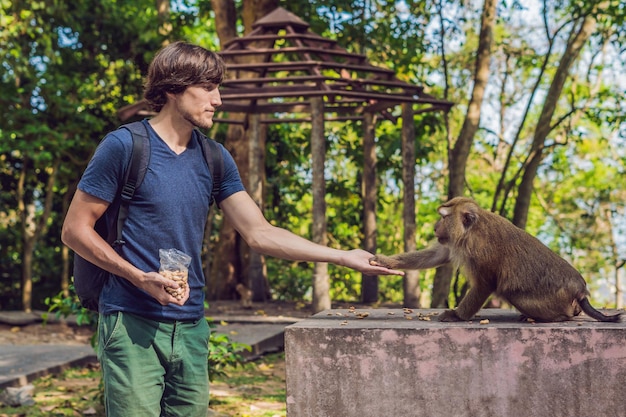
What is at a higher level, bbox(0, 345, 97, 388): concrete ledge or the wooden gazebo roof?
the wooden gazebo roof

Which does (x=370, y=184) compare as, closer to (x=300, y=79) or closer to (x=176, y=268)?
(x=300, y=79)

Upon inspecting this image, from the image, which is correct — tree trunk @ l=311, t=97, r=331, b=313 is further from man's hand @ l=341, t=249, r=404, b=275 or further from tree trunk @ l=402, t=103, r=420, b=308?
man's hand @ l=341, t=249, r=404, b=275

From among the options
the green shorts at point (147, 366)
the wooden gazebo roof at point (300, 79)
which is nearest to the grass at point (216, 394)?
the wooden gazebo roof at point (300, 79)

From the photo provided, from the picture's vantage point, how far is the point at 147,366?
2879mm

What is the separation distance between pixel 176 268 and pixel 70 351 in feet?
21.1

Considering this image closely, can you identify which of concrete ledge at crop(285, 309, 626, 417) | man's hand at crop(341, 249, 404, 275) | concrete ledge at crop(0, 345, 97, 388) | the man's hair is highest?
the man's hair

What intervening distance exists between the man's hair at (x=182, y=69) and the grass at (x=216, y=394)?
137 inches

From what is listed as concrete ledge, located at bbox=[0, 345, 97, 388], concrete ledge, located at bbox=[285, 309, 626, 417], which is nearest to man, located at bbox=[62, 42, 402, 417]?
concrete ledge, located at bbox=[285, 309, 626, 417]

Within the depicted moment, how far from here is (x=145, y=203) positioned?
290 centimetres

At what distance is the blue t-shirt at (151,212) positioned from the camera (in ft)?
9.34

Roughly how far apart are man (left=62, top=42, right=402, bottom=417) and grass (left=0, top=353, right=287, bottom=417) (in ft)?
10.3

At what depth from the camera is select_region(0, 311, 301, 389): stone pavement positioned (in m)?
7.60

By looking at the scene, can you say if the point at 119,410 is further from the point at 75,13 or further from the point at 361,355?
the point at 75,13

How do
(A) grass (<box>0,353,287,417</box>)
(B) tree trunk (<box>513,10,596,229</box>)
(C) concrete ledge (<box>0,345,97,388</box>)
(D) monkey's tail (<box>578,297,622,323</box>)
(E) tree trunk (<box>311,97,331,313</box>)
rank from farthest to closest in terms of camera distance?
1. (B) tree trunk (<box>513,10,596,229</box>)
2. (E) tree trunk (<box>311,97,331,313</box>)
3. (C) concrete ledge (<box>0,345,97,388</box>)
4. (A) grass (<box>0,353,287,417</box>)
5. (D) monkey's tail (<box>578,297,622,323</box>)
